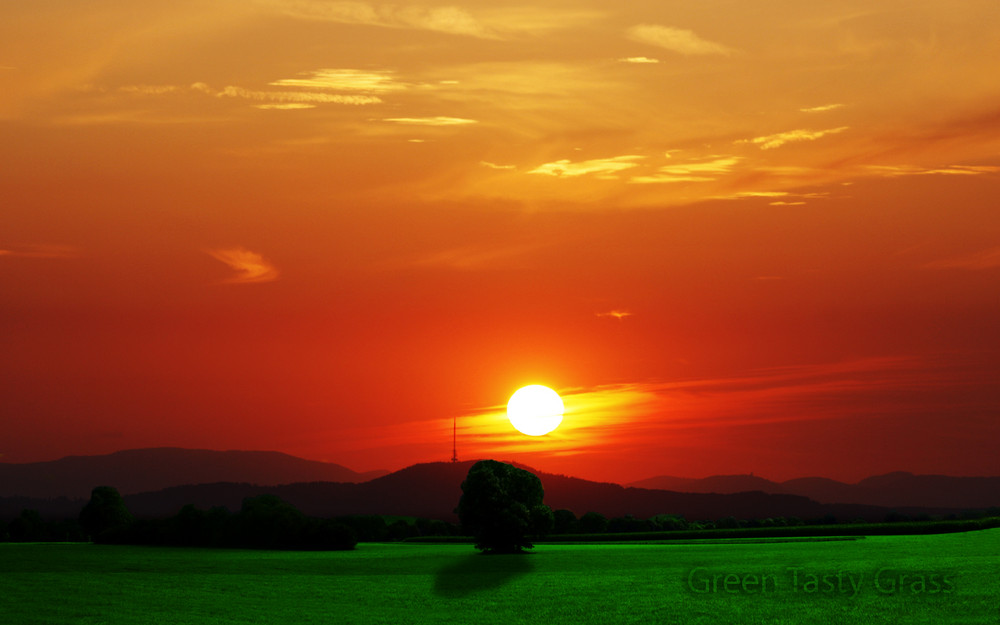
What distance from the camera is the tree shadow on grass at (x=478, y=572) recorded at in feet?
226

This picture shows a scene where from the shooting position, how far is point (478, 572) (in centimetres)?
8050

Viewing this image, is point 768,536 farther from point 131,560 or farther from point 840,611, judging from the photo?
point 840,611

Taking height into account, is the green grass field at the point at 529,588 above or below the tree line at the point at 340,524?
below

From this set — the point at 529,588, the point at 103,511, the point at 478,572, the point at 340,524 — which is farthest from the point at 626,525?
the point at 529,588

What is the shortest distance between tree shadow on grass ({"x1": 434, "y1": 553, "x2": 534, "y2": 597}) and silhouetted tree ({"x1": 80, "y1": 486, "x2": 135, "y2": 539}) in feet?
276

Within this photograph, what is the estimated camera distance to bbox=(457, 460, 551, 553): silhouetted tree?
102375mm

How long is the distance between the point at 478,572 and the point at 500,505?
22.0m

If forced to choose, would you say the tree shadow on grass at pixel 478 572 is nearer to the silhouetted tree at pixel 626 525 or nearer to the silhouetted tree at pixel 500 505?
the silhouetted tree at pixel 500 505

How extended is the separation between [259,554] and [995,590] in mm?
72857

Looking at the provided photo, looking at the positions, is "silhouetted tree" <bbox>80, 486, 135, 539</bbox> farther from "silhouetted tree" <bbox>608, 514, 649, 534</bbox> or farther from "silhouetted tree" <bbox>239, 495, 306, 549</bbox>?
"silhouetted tree" <bbox>608, 514, 649, 534</bbox>

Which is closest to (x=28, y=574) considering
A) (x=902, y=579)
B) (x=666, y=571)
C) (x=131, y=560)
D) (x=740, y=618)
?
(x=131, y=560)

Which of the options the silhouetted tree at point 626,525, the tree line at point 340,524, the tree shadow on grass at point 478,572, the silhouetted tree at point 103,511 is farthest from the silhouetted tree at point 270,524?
the silhouetted tree at point 626,525

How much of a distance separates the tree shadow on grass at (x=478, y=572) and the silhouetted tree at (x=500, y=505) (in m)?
2.39

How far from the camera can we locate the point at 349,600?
62.4m
